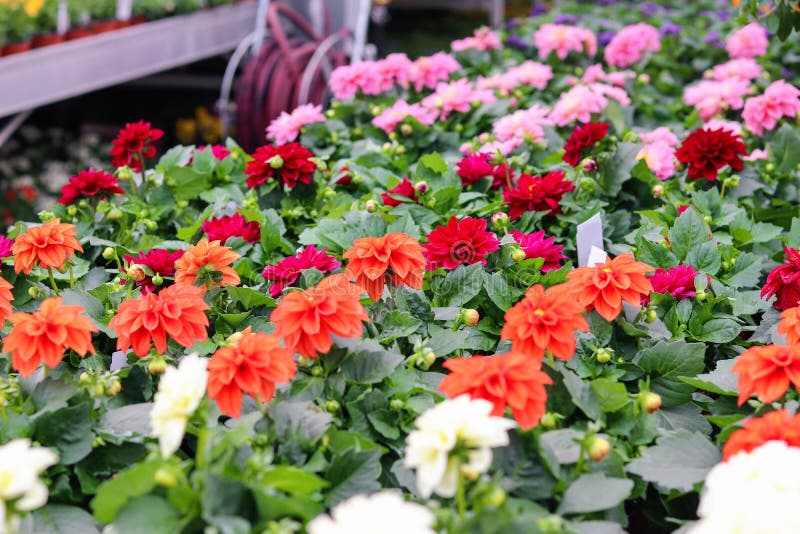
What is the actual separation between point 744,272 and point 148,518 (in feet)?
3.68

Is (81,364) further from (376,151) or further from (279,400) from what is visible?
(376,151)

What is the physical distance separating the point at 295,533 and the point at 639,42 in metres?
2.31

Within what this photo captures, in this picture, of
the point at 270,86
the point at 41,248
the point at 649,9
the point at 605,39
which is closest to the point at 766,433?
the point at 41,248

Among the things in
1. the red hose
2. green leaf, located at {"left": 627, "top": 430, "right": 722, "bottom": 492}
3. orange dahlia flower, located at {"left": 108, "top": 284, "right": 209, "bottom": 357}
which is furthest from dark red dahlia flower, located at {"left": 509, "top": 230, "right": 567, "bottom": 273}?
the red hose

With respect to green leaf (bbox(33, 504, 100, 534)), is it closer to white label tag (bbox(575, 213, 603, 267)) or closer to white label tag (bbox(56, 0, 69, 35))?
white label tag (bbox(575, 213, 603, 267))

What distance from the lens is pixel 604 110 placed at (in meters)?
2.31

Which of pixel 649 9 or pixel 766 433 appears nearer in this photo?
pixel 766 433

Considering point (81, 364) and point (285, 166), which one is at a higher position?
point (285, 166)

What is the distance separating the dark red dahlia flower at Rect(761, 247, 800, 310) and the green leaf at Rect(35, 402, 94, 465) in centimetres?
100

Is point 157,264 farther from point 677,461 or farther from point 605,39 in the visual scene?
point 605,39

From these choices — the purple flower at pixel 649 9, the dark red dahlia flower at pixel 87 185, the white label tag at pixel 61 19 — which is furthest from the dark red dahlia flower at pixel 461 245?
the white label tag at pixel 61 19

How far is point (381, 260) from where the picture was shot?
122 cm

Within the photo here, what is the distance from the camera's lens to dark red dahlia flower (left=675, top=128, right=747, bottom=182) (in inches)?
69.3

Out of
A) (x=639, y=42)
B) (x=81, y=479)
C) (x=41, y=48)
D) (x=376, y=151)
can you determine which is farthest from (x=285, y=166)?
(x=41, y=48)
